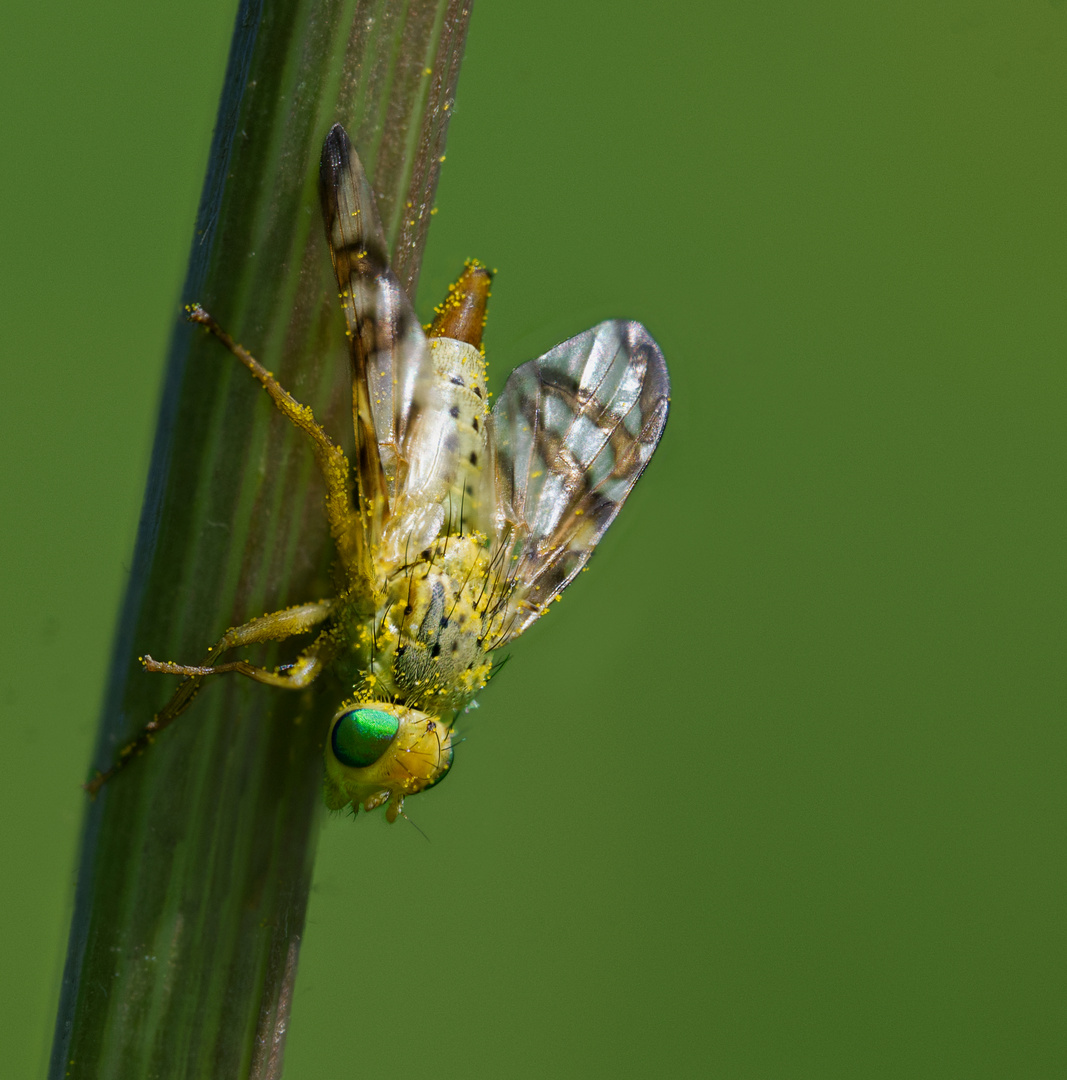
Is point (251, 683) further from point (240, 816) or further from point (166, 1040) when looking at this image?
point (166, 1040)

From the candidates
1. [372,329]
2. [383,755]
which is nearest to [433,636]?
[383,755]

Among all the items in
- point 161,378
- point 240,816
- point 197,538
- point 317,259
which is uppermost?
point 317,259

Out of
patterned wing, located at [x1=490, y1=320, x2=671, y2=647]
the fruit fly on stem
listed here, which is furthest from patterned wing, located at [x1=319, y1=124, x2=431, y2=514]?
patterned wing, located at [x1=490, y1=320, x2=671, y2=647]

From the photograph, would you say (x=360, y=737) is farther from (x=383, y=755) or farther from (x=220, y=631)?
(x=220, y=631)

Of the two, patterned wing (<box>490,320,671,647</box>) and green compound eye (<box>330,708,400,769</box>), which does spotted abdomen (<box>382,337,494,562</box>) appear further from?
green compound eye (<box>330,708,400,769</box>)

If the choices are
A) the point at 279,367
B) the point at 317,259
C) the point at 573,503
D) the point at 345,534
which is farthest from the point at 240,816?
the point at 573,503

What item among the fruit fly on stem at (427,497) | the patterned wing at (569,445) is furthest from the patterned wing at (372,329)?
the patterned wing at (569,445)
